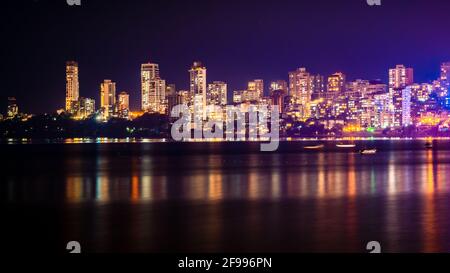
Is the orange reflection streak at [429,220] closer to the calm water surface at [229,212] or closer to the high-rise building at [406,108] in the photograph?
the calm water surface at [229,212]

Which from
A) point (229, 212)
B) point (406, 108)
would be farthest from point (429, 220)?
point (406, 108)

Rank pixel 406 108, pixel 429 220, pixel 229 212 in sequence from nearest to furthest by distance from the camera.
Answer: pixel 429 220 < pixel 229 212 < pixel 406 108

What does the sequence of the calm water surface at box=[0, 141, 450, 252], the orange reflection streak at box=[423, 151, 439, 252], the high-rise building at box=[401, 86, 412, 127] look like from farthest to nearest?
the high-rise building at box=[401, 86, 412, 127] < the calm water surface at box=[0, 141, 450, 252] < the orange reflection streak at box=[423, 151, 439, 252]

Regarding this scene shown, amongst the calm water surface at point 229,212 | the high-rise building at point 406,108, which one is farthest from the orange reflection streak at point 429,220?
the high-rise building at point 406,108

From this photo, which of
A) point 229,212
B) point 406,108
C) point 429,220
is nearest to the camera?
point 429,220

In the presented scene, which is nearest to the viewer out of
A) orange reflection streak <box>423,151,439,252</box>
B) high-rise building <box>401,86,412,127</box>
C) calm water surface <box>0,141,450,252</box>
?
orange reflection streak <box>423,151,439,252</box>

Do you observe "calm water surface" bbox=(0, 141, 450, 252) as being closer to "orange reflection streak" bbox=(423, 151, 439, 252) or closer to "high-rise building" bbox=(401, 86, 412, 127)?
"orange reflection streak" bbox=(423, 151, 439, 252)

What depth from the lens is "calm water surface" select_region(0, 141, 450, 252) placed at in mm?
12398

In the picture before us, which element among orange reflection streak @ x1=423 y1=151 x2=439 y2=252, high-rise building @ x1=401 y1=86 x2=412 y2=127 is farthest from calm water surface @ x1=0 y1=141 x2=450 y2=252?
high-rise building @ x1=401 y1=86 x2=412 y2=127

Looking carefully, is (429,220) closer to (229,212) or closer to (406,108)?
(229,212)

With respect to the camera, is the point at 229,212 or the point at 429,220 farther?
the point at 229,212

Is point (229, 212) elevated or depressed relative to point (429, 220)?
elevated

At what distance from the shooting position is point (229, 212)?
52.2 feet
